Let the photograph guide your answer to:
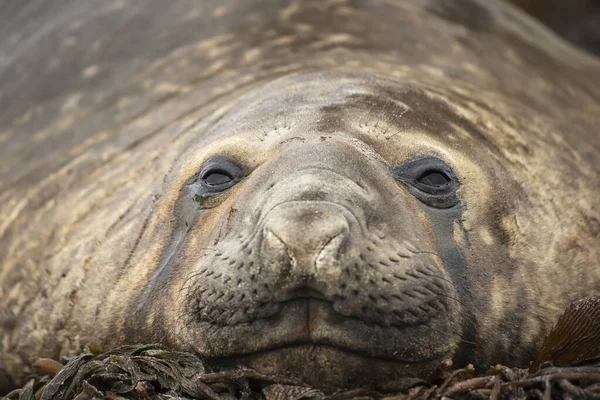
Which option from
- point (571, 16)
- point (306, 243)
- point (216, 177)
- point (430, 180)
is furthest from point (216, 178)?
point (571, 16)

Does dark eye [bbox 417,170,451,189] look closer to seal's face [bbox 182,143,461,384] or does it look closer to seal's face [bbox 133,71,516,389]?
seal's face [bbox 133,71,516,389]

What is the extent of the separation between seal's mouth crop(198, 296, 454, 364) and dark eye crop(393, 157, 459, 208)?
0.53m

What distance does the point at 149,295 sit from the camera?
3518 millimetres

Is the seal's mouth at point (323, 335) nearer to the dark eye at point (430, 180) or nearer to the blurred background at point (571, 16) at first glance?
the dark eye at point (430, 180)

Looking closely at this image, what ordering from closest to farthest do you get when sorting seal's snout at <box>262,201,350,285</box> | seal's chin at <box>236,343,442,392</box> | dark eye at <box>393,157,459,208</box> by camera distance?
seal's snout at <box>262,201,350,285</box> < seal's chin at <box>236,343,442,392</box> < dark eye at <box>393,157,459,208</box>

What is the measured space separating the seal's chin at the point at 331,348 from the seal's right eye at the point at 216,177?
0.65 metres

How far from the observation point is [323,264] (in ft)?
9.38

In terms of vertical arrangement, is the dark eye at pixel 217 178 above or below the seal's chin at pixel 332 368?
above

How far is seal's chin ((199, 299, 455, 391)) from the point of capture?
2.94 metres

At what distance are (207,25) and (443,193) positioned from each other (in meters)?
2.26

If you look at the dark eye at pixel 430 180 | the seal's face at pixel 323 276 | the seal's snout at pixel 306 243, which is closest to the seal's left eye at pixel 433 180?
the dark eye at pixel 430 180

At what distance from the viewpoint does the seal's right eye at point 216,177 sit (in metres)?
3.58

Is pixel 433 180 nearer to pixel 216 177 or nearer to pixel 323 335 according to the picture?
pixel 216 177

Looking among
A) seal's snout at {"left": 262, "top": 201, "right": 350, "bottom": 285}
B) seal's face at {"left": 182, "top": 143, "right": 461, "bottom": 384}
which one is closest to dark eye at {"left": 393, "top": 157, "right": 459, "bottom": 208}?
seal's face at {"left": 182, "top": 143, "right": 461, "bottom": 384}
